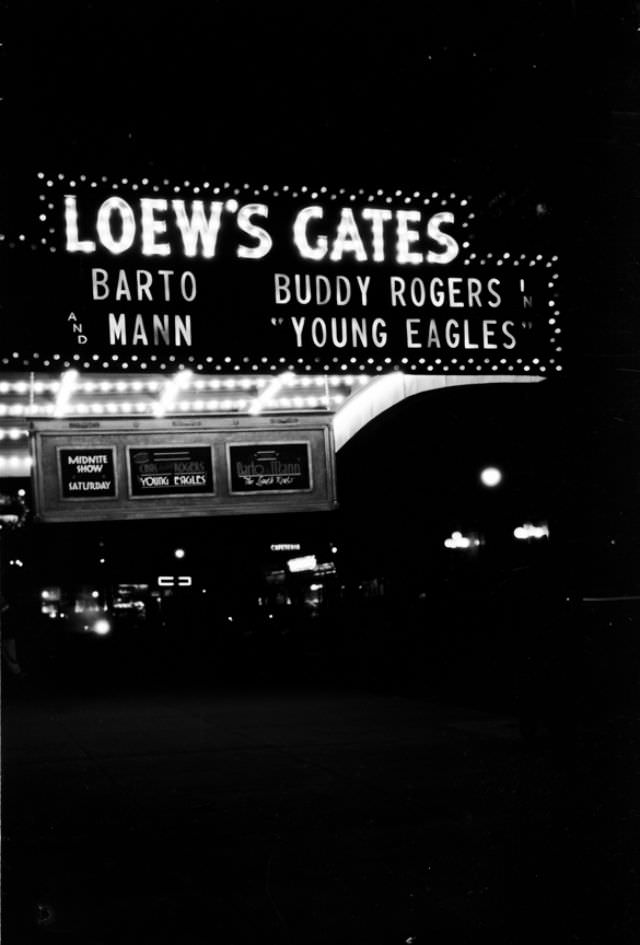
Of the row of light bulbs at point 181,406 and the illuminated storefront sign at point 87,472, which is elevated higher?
the row of light bulbs at point 181,406

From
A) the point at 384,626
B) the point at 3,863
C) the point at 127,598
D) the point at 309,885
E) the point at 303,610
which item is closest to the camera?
the point at 309,885

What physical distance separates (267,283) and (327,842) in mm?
3459

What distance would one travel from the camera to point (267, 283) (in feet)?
20.7

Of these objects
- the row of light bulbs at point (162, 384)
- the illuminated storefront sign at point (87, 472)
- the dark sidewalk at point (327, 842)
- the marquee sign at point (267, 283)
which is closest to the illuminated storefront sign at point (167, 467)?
the illuminated storefront sign at point (87, 472)

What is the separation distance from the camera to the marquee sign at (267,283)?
237 inches

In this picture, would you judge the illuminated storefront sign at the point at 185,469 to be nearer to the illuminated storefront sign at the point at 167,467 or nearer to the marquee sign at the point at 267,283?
the illuminated storefront sign at the point at 167,467

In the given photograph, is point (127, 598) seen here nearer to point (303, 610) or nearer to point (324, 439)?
point (303, 610)

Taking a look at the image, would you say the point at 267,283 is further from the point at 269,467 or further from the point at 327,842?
the point at 269,467

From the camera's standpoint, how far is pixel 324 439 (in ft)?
34.0

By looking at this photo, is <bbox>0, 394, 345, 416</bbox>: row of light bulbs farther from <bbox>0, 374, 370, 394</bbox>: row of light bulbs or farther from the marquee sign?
the marquee sign

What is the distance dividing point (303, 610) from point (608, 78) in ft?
100.0

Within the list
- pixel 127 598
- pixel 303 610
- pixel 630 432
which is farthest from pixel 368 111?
pixel 127 598

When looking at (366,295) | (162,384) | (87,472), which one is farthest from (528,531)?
(366,295)

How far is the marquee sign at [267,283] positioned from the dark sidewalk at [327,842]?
2.29 meters
